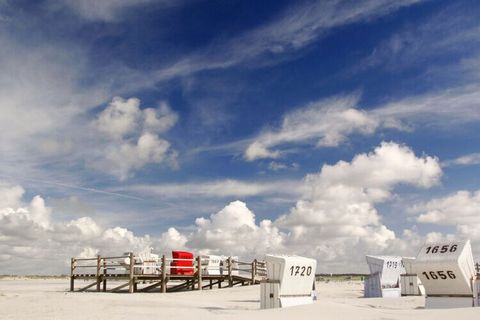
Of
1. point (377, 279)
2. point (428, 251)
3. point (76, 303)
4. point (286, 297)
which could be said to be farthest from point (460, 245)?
point (76, 303)

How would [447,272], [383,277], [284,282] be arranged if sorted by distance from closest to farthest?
[284,282] → [447,272] → [383,277]

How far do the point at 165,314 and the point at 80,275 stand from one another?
66.4 feet

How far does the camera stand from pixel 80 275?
3195cm

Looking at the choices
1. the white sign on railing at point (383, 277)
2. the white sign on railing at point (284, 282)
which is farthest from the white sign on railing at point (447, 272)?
the white sign on railing at point (383, 277)

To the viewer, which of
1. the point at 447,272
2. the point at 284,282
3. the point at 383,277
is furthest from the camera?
Result: the point at 383,277

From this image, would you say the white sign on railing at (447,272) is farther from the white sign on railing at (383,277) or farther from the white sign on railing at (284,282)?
the white sign on railing at (383,277)

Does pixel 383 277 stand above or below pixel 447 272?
below

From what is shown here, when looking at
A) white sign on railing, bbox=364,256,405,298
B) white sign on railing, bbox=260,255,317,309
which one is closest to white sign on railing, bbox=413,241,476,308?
white sign on railing, bbox=260,255,317,309

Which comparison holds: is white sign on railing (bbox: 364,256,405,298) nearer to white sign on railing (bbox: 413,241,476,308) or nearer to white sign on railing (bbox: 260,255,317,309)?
white sign on railing (bbox: 413,241,476,308)

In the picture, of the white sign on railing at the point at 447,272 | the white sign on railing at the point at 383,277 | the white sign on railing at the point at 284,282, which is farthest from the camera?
the white sign on railing at the point at 383,277

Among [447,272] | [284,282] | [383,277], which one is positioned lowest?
[383,277]

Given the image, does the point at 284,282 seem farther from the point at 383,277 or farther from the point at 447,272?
the point at 383,277

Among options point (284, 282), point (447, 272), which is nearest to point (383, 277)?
point (447, 272)

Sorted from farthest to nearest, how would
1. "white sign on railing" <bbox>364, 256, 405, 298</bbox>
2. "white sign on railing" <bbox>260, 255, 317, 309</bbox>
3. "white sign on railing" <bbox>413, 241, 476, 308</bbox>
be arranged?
1. "white sign on railing" <bbox>364, 256, 405, 298</bbox>
2. "white sign on railing" <bbox>413, 241, 476, 308</bbox>
3. "white sign on railing" <bbox>260, 255, 317, 309</bbox>
